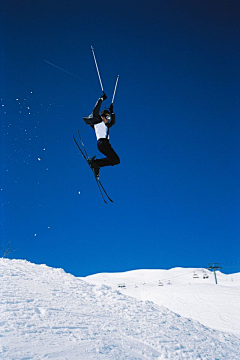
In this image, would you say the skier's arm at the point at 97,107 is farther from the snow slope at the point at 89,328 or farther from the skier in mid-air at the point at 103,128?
the snow slope at the point at 89,328

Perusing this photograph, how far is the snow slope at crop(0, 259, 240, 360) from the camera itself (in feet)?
19.1

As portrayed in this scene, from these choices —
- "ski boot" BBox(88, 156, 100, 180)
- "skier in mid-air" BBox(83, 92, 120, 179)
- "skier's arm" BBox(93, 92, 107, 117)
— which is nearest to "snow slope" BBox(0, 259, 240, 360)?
"ski boot" BBox(88, 156, 100, 180)

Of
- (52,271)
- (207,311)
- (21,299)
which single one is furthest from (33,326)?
(207,311)

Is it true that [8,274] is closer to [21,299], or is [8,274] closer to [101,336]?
[21,299]

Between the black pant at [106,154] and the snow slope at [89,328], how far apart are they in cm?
462

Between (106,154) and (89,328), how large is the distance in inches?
188

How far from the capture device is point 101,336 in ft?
22.4

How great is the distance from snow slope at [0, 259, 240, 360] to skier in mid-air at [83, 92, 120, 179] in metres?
4.64

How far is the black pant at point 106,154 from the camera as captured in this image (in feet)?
24.7

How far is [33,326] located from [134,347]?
2.53 meters

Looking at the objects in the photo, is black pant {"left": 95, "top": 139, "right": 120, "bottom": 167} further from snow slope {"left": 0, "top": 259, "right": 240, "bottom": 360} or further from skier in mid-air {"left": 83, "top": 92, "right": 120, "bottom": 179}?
snow slope {"left": 0, "top": 259, "right": 240, "bottom": 360}

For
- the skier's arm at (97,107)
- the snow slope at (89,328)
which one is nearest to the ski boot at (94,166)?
the skier's arm at (97,107)

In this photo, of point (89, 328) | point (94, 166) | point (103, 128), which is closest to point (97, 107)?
point (103, 128)

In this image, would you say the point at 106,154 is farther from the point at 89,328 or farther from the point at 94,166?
the point at 89,328
